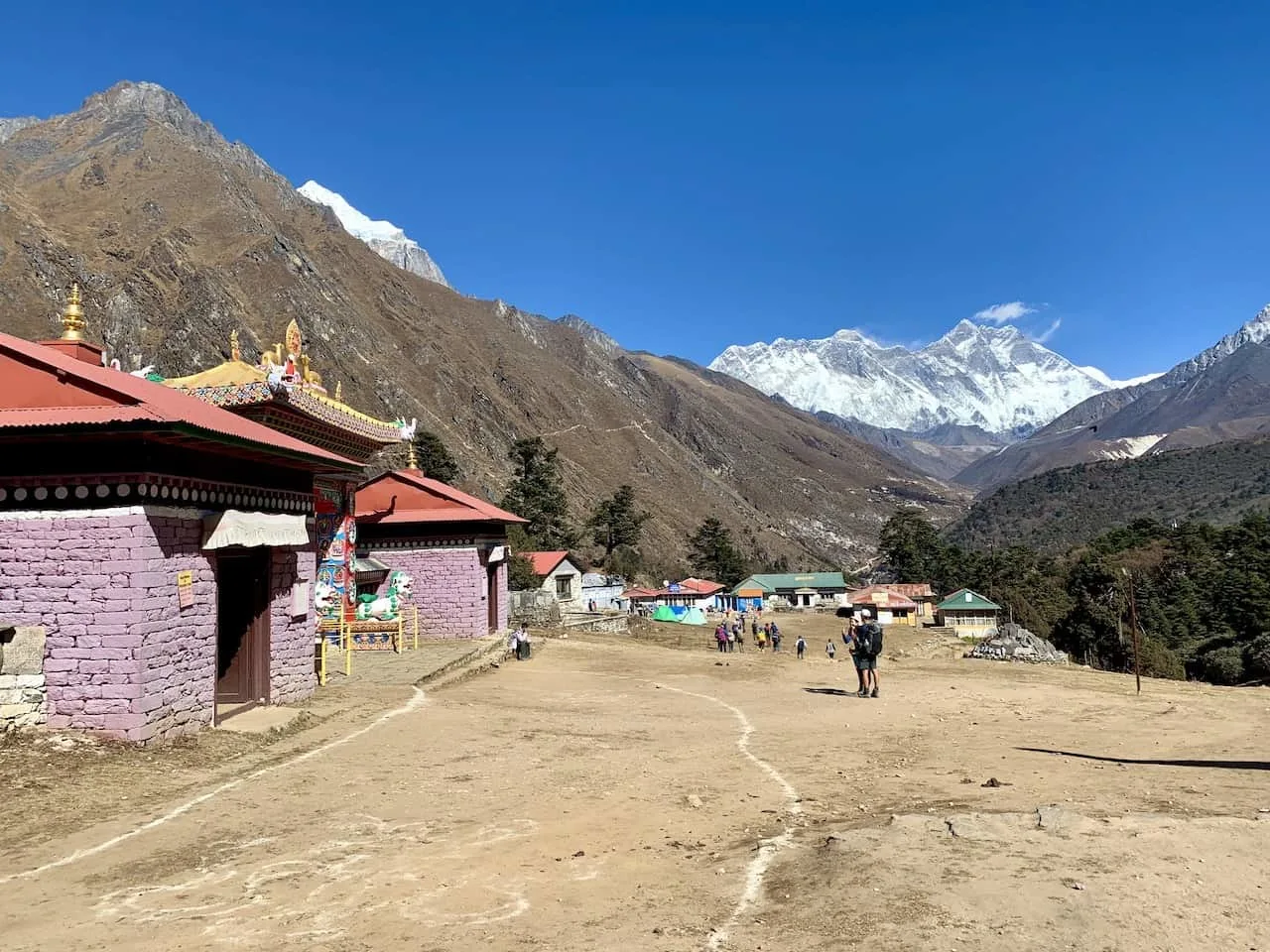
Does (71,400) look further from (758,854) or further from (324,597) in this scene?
(324,597)

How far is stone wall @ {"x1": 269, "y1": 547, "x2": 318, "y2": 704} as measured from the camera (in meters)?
14.1

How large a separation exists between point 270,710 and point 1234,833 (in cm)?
1229

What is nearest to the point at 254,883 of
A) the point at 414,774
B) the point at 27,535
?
the point at 414,774

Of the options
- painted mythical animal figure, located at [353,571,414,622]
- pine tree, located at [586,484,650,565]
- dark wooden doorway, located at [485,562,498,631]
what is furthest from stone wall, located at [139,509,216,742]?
pine tree, located at [586,484,650,565]

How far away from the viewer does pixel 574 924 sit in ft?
17.8

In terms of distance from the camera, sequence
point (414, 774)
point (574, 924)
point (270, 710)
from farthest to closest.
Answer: point (270, 710) < point (414, 774) < point (574, 924)

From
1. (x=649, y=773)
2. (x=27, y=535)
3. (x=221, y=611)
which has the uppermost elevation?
(x=27, y=535)

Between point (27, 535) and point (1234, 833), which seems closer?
point (1234, 833)

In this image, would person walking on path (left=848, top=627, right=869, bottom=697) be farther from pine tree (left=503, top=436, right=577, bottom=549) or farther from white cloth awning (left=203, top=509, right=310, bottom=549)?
pine tree (left=503, top=436, right=577, bottom=549)

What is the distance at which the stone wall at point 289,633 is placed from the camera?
14.1 m

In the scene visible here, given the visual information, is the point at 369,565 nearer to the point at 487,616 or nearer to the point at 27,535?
the point at 487,616

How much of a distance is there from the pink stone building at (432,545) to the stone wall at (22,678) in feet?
53.2

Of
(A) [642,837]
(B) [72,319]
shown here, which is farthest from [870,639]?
(B) [72,319]

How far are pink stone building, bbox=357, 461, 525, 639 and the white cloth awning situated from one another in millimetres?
Answer: 12963
